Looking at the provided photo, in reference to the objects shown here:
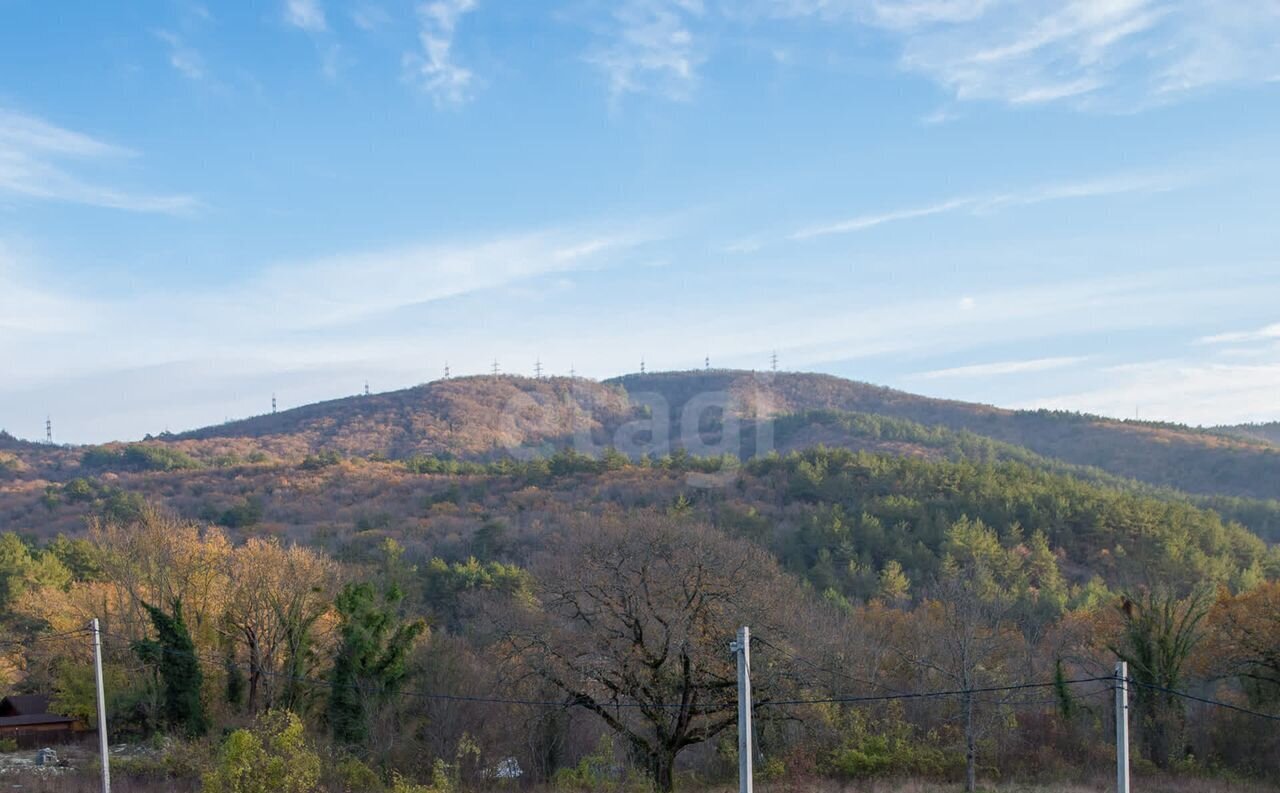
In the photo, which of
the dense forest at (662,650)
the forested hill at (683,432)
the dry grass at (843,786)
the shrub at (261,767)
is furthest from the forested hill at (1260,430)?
the shrub at (261,767)

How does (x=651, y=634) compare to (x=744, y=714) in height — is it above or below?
below

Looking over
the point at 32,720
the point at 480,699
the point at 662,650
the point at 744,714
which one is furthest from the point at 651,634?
the point at 32,720

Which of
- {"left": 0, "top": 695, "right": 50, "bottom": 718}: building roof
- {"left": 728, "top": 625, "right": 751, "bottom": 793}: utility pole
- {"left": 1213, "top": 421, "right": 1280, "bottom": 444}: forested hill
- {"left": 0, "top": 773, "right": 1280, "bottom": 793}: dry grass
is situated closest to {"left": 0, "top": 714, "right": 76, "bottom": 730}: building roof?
{"left": 0, "top": 695, "right": 50, "bottom": 718}: building roof

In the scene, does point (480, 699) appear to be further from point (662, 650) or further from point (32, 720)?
point (32, 720)

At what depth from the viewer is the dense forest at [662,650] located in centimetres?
2570

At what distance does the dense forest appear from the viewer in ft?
84.3

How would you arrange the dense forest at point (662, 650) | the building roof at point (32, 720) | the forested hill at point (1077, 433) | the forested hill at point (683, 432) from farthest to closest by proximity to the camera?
the forested hill at point (683, 432) < the forested hill at point (1077, 433) < the building roof at point (32, 720) < the dense forest at point (662, 650)

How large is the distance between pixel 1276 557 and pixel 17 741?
67.3 meters

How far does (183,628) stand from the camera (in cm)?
3581

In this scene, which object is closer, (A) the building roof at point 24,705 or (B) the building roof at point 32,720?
(B) the building roof at point 32,720

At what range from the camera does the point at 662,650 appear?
25.2m

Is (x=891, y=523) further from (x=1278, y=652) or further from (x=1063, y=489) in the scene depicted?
(x=1278, y=652)

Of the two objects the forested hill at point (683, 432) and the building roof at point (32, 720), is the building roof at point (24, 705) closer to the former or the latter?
the building roof at point (32, 720)

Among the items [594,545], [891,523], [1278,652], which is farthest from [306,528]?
[1278,652]
